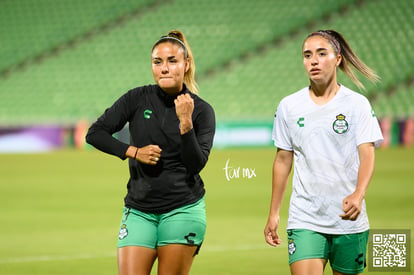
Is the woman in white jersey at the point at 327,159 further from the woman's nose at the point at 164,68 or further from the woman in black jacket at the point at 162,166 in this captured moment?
the woman's nose at the point at 164,68

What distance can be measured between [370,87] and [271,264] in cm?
2096

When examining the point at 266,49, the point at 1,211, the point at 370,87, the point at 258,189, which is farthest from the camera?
the point at 266,49

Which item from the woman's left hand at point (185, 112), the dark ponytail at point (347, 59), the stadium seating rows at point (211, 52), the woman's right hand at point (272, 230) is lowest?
the woman's right hand at point (272, 230)

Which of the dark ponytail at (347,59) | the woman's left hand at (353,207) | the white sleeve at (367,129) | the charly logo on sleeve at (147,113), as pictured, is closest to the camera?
the woman's left hand at (353,207)

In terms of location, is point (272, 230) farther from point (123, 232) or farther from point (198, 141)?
point (123, 232)

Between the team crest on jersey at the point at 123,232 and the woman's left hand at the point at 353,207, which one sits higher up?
the woman's left hand at the point at 353,207

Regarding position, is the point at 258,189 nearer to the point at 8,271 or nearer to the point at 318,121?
the point at 8,271

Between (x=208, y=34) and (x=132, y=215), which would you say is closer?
(x=132, y=215)

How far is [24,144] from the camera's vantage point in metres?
25.4

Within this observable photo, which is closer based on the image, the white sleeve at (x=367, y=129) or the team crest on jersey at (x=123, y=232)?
the white sleeve at (x=367, y=129)

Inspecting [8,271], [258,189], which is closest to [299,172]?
[8,271]

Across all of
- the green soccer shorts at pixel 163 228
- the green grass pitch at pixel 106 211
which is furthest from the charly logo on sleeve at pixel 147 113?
the green grass pitch at pixel 106 211

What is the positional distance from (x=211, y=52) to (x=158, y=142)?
2646 cm

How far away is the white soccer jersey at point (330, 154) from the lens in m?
4.66
